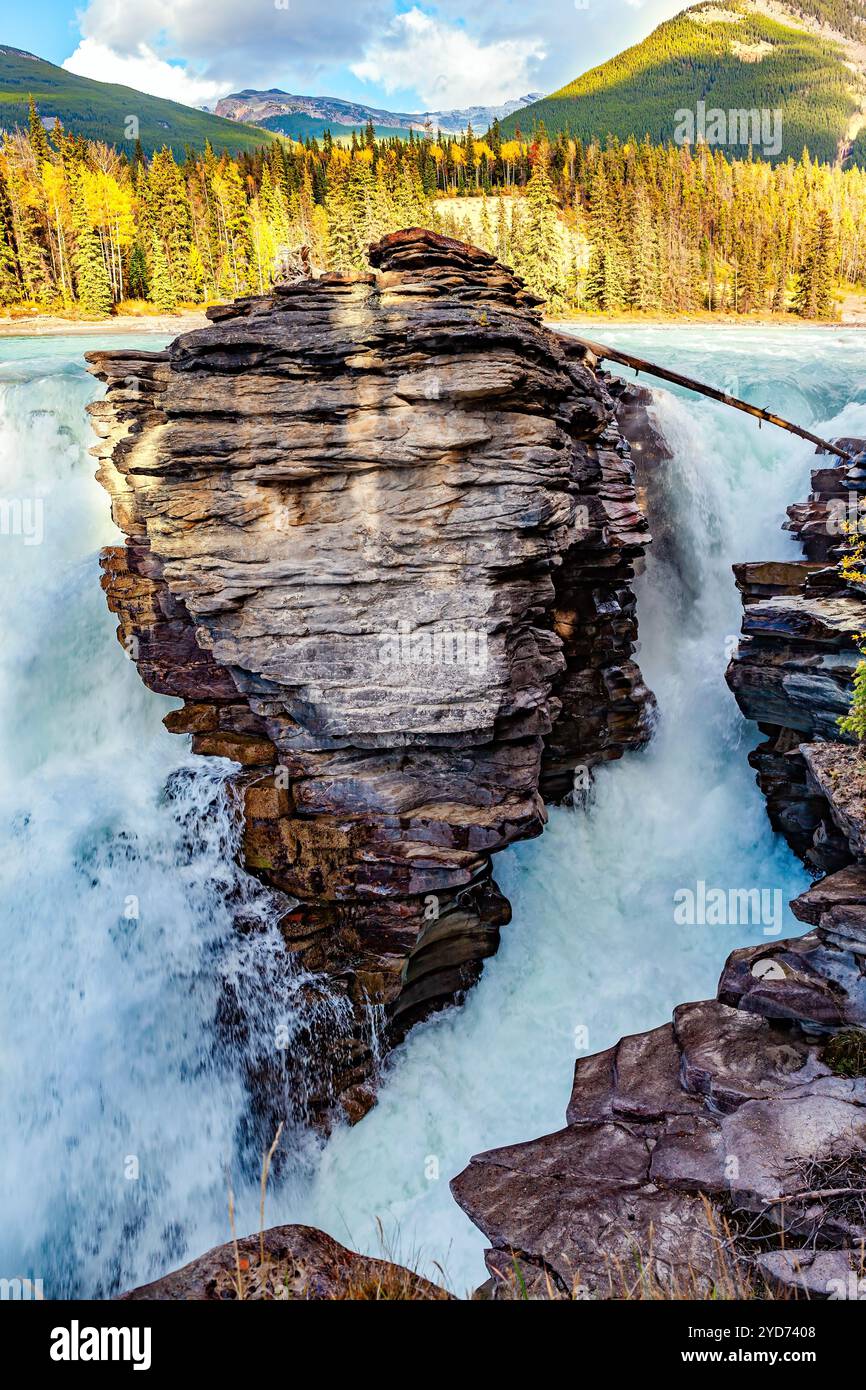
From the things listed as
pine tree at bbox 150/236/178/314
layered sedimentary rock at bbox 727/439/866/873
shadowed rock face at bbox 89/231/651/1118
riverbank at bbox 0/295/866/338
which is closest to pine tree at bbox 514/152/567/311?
riverbank at bbox 0/295/866/338

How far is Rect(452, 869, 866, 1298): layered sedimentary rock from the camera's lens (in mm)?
7461

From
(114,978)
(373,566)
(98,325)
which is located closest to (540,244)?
(98,325)

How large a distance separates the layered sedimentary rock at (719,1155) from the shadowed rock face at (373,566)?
4.17 metres

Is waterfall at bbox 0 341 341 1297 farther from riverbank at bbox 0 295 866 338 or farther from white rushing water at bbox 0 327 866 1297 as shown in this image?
riverbank at bbox 0 295 866 338

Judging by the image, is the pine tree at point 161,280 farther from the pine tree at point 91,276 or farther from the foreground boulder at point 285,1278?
the foreground boulder at point 285,1278

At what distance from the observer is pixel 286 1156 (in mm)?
13148

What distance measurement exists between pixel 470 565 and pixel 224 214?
2629 inches

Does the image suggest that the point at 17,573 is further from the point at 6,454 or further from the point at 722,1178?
the point at 722,1178

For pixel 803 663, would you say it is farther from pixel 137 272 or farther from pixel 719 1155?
pixel 137 272

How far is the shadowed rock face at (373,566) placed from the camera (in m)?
12.9

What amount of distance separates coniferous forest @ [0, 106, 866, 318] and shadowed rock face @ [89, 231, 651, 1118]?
42.1 meters

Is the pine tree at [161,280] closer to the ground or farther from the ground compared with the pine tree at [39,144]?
closer to the ground

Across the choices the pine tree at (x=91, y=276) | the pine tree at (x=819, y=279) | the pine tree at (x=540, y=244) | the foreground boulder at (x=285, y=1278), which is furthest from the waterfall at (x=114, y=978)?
the pine tree at (x=819, y=279)

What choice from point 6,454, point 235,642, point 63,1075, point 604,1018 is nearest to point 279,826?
point 235,642
